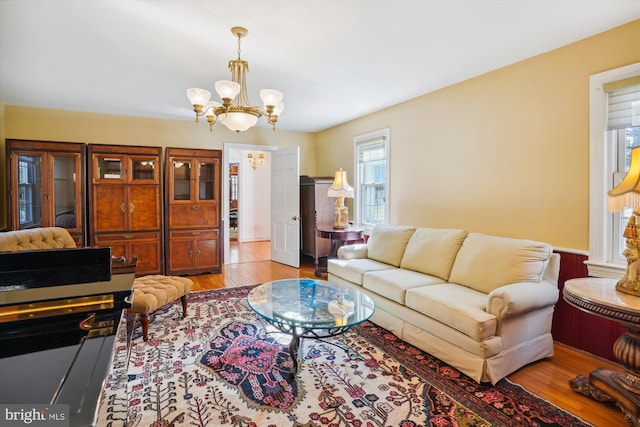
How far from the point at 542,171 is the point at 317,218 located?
130 inches

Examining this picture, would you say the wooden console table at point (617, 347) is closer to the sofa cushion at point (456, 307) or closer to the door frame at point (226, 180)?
the sofa cushion at point (456, 307)

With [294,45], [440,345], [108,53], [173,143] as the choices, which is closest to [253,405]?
[440,345]

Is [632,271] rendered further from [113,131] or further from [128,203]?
[113,131]

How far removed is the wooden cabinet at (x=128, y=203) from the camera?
4441 mm

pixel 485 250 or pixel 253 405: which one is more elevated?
pixel 485 250

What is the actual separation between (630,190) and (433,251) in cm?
160

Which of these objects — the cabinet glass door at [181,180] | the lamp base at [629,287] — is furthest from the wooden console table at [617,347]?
the cabinet glass door at [181,180]

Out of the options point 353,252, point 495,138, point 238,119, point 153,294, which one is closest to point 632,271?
point 495,138

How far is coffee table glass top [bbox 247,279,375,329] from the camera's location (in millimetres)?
2178

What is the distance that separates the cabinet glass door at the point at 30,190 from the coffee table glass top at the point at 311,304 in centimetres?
347

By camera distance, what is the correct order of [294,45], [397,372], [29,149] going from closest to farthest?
[397,372]
[294,45]
[29,149]

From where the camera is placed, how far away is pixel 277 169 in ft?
19.4

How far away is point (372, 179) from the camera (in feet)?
16.5

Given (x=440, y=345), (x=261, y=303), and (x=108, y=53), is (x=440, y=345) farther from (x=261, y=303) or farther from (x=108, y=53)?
(x=108, y=53)
